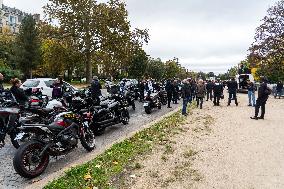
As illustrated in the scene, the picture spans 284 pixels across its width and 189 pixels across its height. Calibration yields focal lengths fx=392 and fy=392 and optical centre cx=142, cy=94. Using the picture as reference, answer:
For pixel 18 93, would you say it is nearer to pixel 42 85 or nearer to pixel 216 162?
pixel 216 162

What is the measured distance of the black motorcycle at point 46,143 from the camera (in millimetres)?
7070

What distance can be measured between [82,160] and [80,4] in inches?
1629

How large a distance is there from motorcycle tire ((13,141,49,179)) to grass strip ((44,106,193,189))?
576 mm

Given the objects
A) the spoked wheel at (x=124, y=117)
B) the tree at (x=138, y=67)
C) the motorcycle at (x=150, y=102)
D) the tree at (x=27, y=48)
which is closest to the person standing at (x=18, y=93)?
the spoked wheel at (x=124, y=117)

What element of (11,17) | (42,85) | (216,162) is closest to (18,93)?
(216,162)

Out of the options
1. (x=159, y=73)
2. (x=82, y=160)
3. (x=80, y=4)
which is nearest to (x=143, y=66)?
(x=159, y=73)

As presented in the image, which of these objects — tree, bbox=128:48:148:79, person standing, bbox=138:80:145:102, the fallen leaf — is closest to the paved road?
the fallen leaf

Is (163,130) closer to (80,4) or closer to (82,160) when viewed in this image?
(82,160)

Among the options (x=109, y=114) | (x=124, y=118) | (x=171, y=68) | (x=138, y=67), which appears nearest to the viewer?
(x=109, y=114)

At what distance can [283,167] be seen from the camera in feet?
25.3

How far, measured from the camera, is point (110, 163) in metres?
8.15

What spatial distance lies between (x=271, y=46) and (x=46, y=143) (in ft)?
146

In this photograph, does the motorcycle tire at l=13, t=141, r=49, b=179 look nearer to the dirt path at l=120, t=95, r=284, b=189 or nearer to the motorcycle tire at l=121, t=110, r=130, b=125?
the dirt path at l=120, t=95, r=284, b=189

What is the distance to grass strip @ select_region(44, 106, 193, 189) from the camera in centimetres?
670
